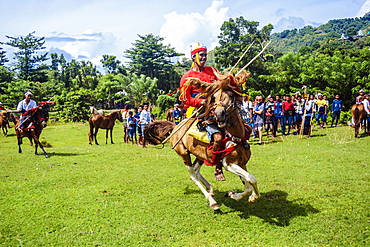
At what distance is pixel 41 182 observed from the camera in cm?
904

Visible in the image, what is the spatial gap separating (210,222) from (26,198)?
4.92 m

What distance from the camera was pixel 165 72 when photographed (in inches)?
2402

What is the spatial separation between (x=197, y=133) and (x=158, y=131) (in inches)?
92.8

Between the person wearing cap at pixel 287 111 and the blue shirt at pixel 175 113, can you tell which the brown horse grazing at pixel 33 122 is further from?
the person wearing cap at pixel 287 111

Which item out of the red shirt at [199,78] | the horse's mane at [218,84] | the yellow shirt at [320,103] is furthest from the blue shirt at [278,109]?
the horse's mane at [218,84]

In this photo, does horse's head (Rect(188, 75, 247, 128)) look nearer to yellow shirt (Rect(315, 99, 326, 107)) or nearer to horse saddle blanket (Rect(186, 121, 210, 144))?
horse saddle blanket (Rect(186, 121, 210, 144))

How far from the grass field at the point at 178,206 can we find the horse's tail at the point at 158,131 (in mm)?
1361

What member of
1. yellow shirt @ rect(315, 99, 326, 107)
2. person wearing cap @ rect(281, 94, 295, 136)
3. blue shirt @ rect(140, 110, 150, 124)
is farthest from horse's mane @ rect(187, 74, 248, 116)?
yellow shirt @ rect(315, 99, 326, 107)

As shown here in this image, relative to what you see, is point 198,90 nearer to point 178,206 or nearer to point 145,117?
point 178,206

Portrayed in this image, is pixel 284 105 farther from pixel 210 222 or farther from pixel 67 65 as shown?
pixel 67 65

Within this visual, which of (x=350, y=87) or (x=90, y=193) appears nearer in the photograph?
(x=90, y=193)

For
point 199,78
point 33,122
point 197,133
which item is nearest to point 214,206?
point 197,133

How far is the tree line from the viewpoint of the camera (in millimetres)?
25844

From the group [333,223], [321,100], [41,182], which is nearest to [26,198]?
[41,182]
